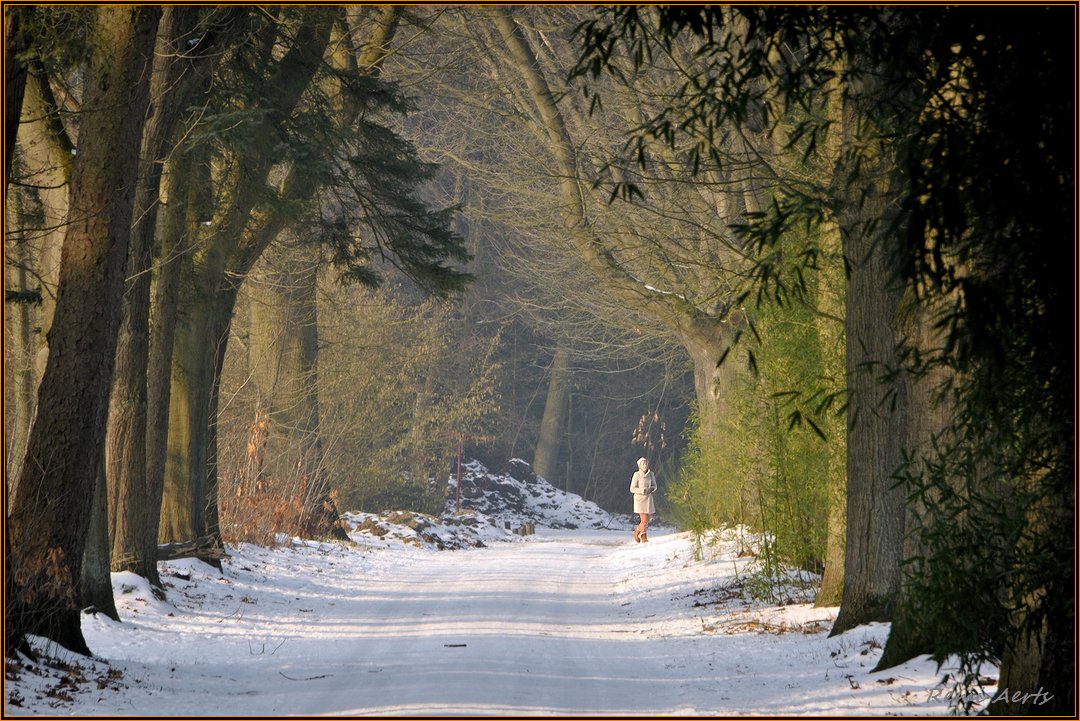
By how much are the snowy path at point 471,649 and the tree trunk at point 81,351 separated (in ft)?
2.96

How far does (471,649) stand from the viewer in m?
9.69

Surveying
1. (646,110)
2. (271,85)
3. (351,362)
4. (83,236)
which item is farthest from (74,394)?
(351,362)

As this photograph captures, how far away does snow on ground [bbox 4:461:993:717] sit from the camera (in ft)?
24.4

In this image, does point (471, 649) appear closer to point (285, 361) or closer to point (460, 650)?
point (460, 650)

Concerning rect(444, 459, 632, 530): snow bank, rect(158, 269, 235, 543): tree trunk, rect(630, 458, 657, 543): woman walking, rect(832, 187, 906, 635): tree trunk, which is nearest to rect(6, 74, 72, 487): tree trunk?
rect(158, 269, 235, 543): tree trunk

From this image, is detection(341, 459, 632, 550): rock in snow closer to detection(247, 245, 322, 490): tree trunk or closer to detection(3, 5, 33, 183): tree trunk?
detection(247, 245, 322, 490): tree trunk

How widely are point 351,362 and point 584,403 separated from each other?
25.0 m

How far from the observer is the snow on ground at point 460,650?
293 inches

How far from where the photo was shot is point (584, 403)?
167ft

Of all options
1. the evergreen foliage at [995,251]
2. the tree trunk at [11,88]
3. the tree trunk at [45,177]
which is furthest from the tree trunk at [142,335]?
the evergreen foliage at [995,251]

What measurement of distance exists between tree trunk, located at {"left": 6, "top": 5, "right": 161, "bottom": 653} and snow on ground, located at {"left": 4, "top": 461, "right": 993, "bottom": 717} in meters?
0.63

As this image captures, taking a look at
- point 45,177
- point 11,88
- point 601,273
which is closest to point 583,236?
point 601,273

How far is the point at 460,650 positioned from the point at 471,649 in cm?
10

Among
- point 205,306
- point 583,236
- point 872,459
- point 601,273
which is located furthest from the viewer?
point 601,273
